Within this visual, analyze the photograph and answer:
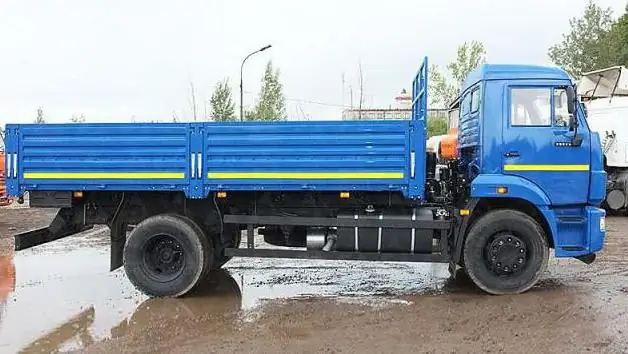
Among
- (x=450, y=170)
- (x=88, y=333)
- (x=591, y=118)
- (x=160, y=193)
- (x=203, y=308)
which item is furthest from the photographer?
(x=591, y=118)

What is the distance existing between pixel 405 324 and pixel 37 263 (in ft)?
20.7

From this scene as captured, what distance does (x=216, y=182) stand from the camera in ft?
24.4

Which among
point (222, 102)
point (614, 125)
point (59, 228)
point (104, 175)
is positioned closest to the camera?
point (104, 175)

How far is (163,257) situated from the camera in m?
7.79

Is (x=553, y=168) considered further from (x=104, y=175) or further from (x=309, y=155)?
(x=104, y=175)

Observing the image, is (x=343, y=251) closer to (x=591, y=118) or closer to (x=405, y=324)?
(x=405, y=324)

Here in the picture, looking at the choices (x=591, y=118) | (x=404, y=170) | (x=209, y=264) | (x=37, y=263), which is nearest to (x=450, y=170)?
(x=404, y=170)

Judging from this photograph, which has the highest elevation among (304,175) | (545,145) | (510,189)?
(545,145)

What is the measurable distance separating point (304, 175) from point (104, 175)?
2350 mm

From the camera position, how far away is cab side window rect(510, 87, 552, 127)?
732 cm

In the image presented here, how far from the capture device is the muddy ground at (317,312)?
19.0 feet

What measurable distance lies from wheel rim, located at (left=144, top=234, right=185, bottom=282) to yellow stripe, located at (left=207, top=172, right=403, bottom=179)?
1042 millimetres

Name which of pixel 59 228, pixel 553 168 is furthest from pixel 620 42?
pixel 59 228

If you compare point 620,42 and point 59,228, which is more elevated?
point 620,42
